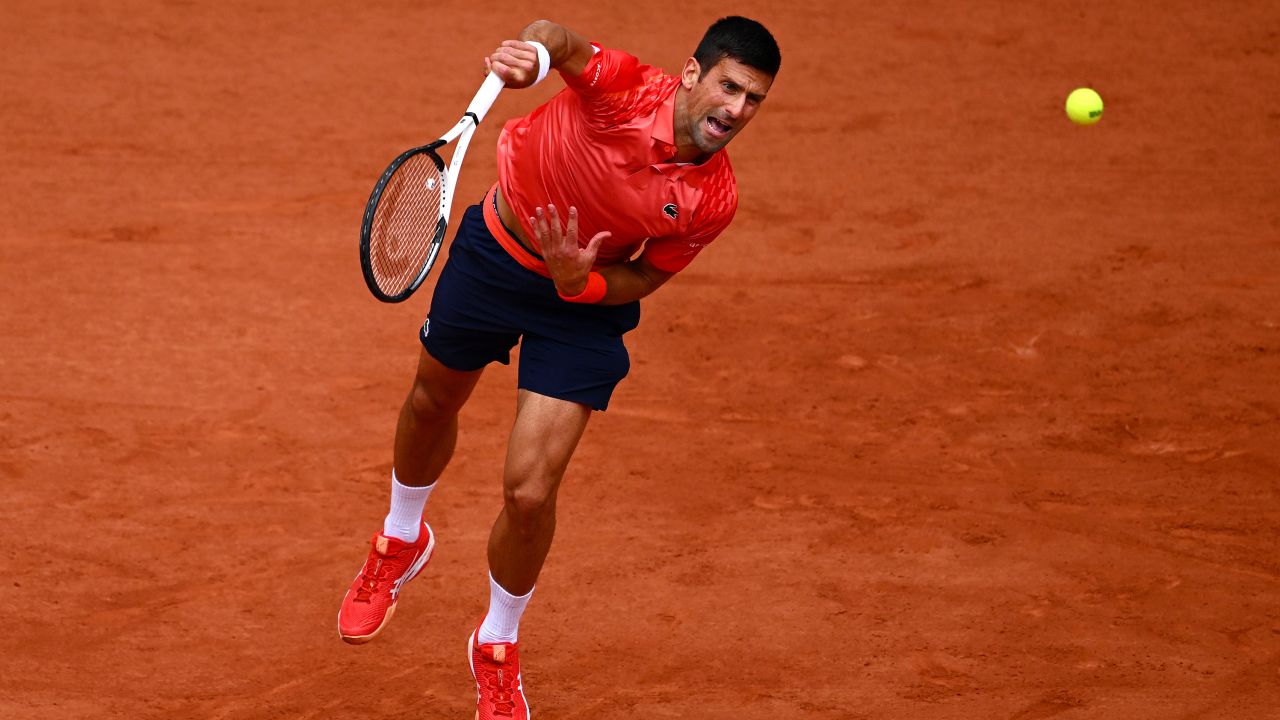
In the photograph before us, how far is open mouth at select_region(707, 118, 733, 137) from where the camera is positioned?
4.70m

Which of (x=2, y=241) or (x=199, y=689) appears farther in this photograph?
(x=2, y=241)

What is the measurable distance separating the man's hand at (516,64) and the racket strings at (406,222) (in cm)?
54

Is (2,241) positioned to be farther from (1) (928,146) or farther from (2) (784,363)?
(1) (928,146)

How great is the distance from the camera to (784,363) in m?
7.87

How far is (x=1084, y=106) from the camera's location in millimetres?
10359

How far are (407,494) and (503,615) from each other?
67cm

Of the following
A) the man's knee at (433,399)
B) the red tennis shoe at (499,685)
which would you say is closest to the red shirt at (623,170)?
the man's knee at (433,399)

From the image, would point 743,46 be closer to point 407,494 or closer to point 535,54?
point 535,54

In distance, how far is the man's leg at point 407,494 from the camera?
17.5 feet

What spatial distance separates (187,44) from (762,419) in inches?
232

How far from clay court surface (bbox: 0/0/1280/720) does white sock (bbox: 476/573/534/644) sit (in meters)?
0.49

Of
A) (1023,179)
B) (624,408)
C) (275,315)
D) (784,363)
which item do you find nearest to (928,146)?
(1023,179)

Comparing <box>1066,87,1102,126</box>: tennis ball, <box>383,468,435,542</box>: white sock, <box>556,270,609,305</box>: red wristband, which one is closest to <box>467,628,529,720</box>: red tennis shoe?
<box>383,468,435,542</box>: white sock

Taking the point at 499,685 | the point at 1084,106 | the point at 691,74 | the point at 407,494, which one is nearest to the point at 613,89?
the point at 691,74
